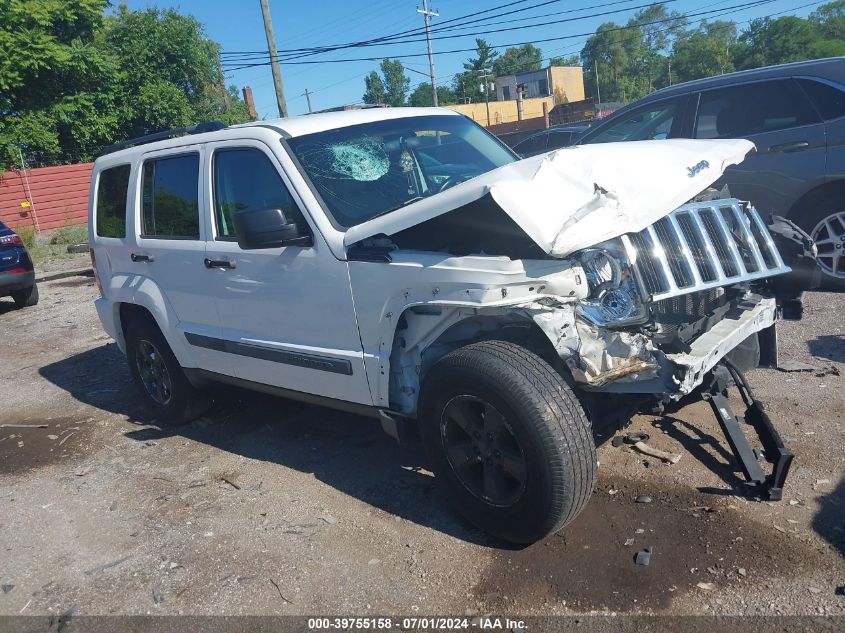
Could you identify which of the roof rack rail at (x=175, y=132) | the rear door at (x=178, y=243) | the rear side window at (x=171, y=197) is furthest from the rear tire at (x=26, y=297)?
the rear side window at (x=171, y=197)

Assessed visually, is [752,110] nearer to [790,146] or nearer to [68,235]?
[790,146]

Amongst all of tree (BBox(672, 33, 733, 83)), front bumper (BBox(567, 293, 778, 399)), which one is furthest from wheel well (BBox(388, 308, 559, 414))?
tree (BBox(672, 33, 733, 83))

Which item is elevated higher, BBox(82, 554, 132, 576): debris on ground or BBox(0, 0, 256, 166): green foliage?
BBox(0, 0, 256, 166): green foliage

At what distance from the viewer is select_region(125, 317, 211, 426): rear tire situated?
524 centimetres

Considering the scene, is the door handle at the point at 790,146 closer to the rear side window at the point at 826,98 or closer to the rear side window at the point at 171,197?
the rear side window at the point at 826,98

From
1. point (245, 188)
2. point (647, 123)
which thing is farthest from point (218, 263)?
point (647, 123)

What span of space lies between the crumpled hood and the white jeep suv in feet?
0.03

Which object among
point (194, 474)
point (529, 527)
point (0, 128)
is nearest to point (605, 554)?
point (529, 527)

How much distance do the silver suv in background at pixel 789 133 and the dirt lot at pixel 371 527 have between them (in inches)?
46.8

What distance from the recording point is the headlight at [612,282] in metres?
3.09

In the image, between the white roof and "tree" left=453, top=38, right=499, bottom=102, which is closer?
the white roof

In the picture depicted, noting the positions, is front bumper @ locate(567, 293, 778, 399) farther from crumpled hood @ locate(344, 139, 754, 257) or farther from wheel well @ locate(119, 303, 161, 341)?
wheel well @ locate(119, 303, 161, 341)

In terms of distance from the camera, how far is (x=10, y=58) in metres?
22.3

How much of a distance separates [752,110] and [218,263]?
15.7ft
